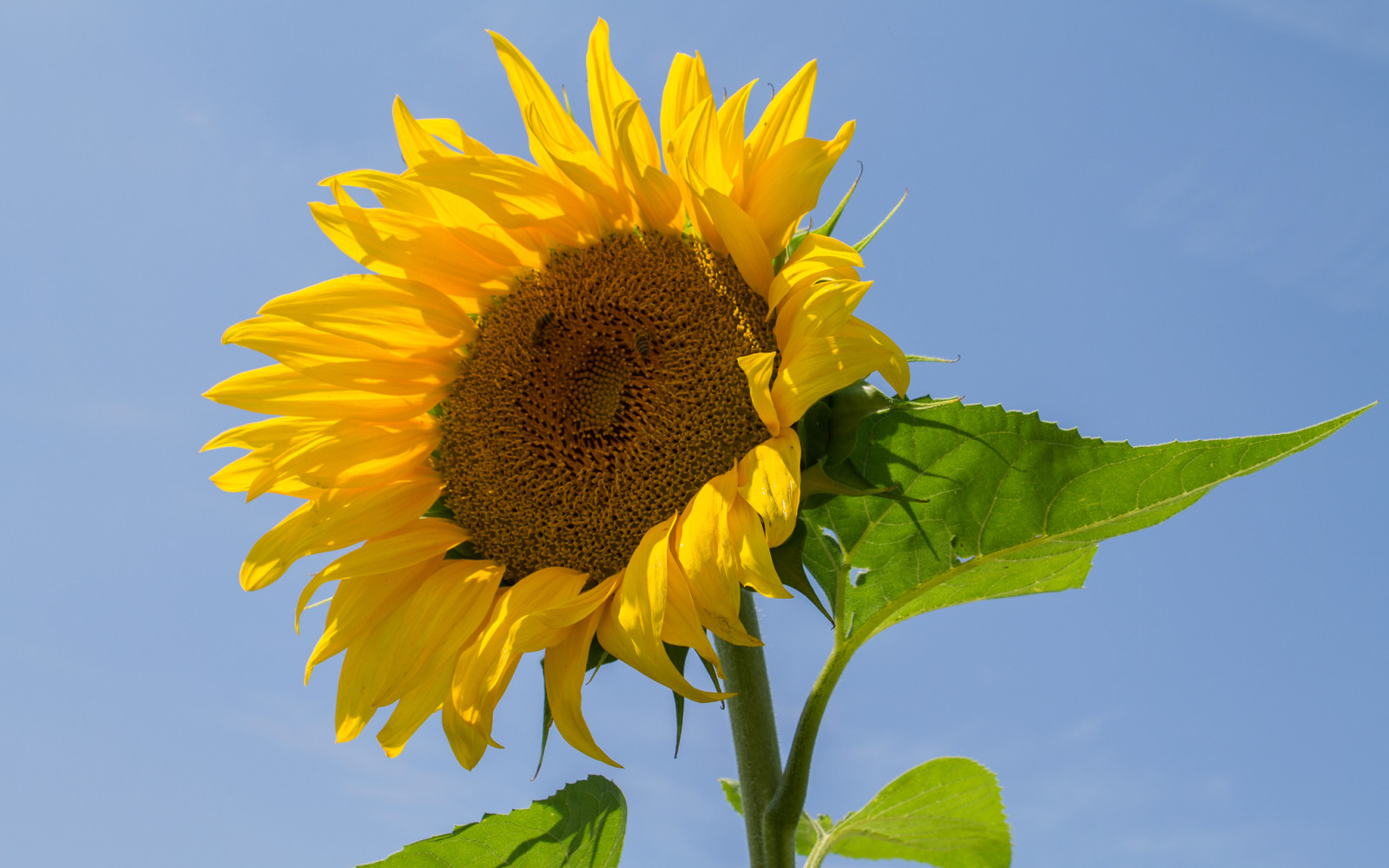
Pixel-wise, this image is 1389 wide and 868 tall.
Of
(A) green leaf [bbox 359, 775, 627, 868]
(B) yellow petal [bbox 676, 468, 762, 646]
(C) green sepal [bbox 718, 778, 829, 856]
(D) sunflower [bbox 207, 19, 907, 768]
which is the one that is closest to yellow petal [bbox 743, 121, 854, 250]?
(D) sunflower [bbox 207, 19, 907, 768]

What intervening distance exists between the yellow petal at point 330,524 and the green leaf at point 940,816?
1.62m

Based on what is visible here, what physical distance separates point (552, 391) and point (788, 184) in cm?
97

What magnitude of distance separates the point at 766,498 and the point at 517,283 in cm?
129

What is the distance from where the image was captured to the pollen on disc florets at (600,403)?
2.64 meters

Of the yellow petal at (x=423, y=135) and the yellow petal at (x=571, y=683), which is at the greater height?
the yellow petal at (x=423, y=135)

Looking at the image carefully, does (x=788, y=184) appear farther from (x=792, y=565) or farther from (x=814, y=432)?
(x=792, y=565)

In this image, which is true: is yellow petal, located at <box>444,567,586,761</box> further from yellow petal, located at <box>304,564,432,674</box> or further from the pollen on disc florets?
yellow petal, located at <box>304,564,432,674</box>

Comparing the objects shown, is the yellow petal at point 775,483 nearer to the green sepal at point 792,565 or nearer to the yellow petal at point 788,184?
the green sepal at point 792,565

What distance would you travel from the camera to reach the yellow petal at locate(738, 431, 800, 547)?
7.09 feet

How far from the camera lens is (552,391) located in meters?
2.98

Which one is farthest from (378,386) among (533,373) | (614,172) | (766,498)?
(766,498)

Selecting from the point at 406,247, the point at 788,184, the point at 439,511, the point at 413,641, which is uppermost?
the point at 406,247

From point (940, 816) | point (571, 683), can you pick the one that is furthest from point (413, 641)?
point (940, 816)

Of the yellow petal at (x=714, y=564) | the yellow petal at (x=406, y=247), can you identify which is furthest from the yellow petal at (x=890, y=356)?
the yellow petal at (x=406, y=247)
